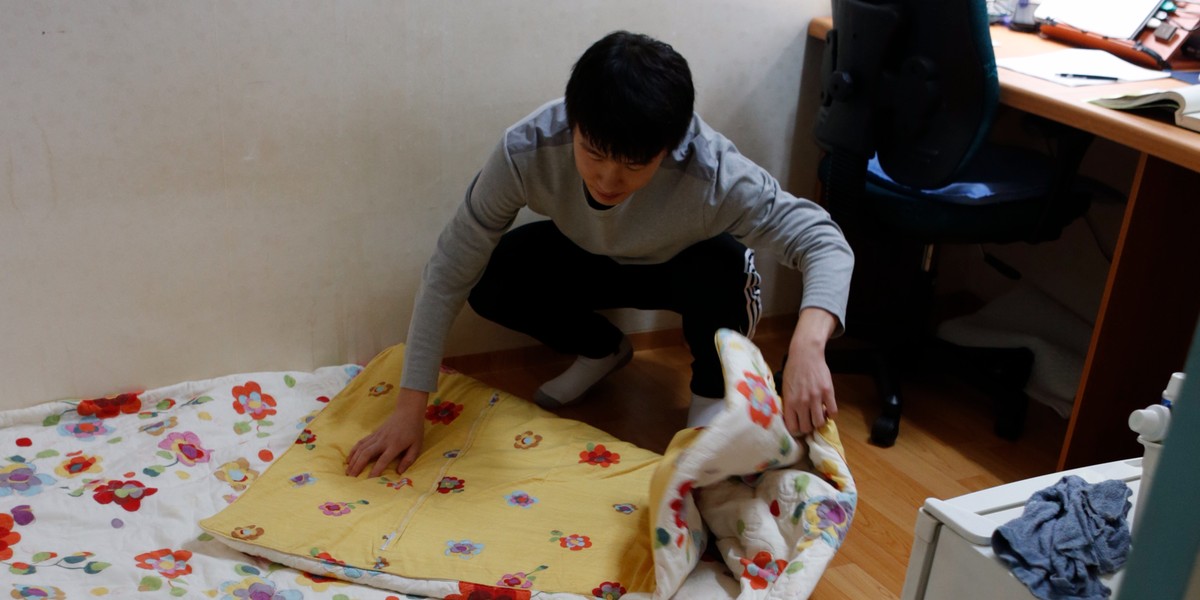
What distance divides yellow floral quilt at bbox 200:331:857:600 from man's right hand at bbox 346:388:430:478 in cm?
3

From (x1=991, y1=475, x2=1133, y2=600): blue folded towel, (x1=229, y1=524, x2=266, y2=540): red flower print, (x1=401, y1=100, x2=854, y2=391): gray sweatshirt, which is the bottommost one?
(x1=229, y1=524, x2=266, y2=540): red flower print

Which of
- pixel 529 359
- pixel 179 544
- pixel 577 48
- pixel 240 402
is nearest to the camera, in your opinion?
pixel 179 544

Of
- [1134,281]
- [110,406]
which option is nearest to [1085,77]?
[1134,281]

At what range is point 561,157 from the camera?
5.36 feet

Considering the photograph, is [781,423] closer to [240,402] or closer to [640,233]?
[640,233]

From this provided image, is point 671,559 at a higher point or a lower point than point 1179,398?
lower

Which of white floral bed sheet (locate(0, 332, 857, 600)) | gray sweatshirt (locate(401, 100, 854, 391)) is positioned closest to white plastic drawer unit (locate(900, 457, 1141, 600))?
white floral bed sheet (locate(0, 332, 857, 600))

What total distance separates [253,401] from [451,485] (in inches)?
18.4

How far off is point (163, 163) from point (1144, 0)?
6.08ft

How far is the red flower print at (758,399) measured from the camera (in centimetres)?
133

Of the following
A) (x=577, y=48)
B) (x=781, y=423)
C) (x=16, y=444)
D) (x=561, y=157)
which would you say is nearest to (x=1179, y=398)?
(x=781, y=423)

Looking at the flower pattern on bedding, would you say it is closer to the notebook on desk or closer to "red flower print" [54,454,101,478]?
"red flower print" [54,454,101,478]

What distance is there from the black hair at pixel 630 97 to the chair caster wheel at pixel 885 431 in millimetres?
828

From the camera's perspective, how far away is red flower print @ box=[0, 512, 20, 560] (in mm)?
1431
